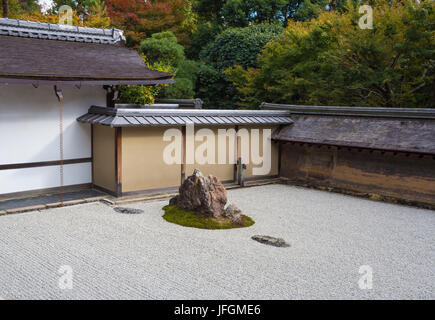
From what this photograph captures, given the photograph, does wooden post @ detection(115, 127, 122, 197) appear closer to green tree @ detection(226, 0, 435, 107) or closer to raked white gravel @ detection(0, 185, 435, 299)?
raked white gravel @ detection(0, 185, 435, 299)

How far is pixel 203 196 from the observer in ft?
29.7

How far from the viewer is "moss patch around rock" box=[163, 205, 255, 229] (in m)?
8.77

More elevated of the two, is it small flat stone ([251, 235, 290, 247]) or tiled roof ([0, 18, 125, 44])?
tiled roof ([0, 18, 125, 44])

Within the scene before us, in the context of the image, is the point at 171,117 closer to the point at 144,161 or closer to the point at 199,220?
the point at 144,161

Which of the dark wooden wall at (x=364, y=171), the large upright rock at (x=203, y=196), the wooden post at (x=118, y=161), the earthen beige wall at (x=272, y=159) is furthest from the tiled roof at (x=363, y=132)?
the wooden post at (x=118, y=161)

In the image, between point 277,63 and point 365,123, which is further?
point 277,63

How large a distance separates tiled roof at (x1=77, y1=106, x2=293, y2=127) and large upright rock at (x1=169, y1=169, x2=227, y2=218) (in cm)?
211

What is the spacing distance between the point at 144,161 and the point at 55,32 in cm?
464

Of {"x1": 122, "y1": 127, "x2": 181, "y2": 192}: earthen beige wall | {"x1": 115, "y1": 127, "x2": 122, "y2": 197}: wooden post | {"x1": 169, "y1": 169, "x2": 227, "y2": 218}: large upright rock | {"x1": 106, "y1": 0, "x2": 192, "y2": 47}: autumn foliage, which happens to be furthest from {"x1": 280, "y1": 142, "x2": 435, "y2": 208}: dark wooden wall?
{"x1": 106, "y1": 0, "x2": 192, "y2": 47}: autumn foliage
